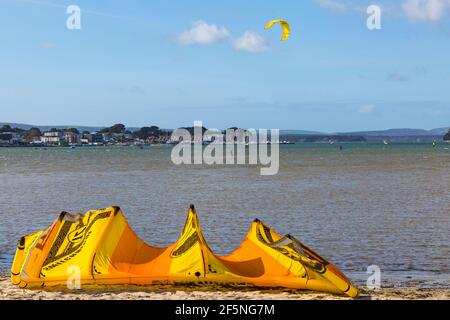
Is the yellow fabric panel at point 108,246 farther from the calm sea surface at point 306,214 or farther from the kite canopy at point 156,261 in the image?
the calm sea surface at point 306,214

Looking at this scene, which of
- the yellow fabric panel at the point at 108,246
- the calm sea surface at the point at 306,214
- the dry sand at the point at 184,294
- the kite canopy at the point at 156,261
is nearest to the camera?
the dry sand at the point at 184,294

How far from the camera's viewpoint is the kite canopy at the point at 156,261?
13336 mm

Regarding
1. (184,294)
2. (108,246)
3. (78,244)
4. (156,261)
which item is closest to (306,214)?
(156,261)

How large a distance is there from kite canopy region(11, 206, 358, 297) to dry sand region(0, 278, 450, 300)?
0.54 feet

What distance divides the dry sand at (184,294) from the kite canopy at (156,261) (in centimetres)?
16

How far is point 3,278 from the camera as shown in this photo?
15188 millimetres

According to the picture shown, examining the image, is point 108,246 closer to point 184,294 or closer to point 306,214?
point 184,294

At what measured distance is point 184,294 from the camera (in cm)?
1298

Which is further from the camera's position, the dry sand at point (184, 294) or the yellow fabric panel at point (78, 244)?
the yellow fabric panel at point (78, 244)

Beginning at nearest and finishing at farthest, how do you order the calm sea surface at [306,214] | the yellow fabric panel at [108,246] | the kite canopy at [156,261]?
the kite canopy at [156,261] < the yellow fabric panel at [108,246] < the calm sea surface at [306,214]

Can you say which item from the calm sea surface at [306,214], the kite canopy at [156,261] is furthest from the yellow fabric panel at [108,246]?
the calm sea surface at [306,214]

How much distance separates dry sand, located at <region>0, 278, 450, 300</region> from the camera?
1278 cm

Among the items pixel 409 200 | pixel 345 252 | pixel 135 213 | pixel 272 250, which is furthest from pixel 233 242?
pixel 409 200
